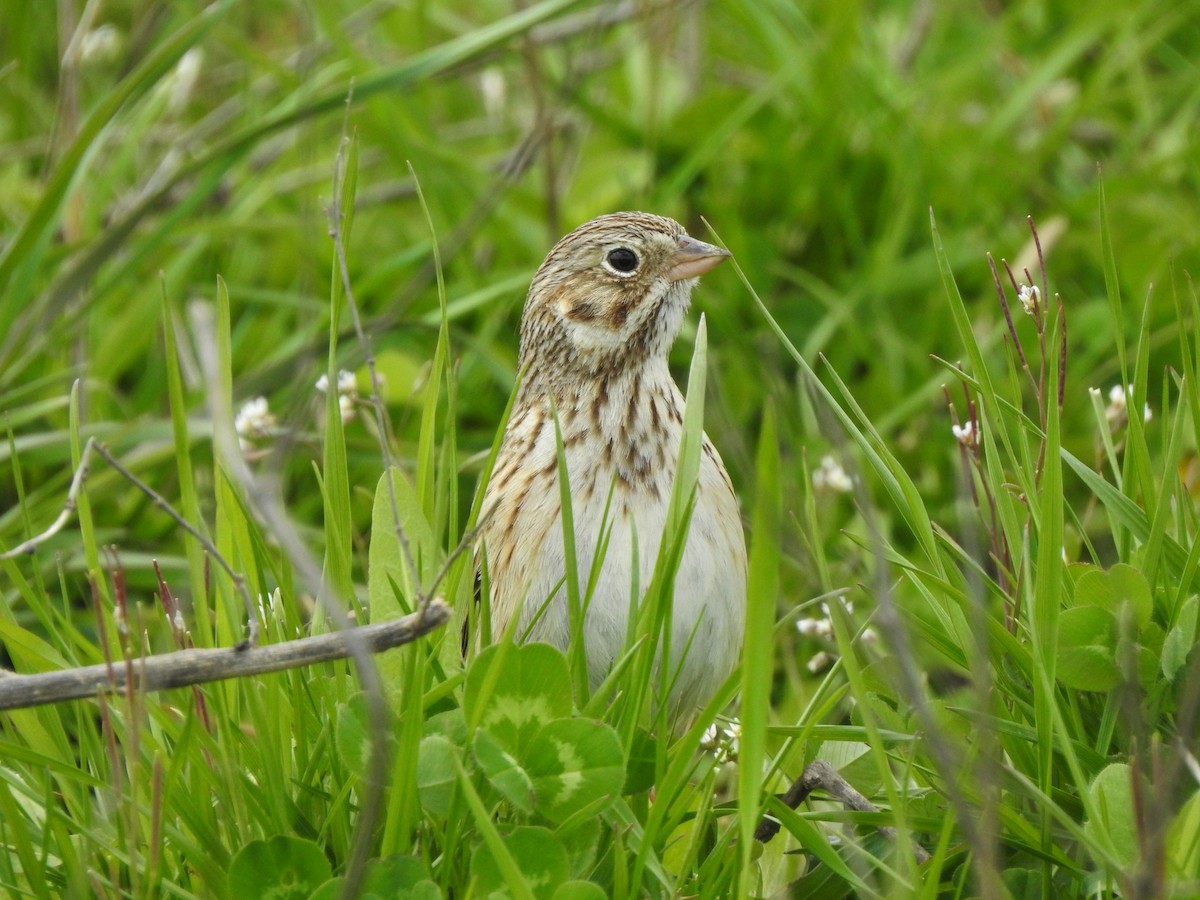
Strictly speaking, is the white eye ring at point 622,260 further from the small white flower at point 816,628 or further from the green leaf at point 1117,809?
the green leaf at point 1117,809

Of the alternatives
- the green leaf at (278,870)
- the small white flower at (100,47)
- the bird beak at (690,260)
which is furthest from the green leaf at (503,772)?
the small white flower at (100,47)

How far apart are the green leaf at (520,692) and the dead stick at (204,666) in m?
0.27

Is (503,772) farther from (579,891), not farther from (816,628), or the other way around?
(816,628)

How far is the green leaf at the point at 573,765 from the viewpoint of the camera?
225 cm

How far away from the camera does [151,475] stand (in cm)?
430

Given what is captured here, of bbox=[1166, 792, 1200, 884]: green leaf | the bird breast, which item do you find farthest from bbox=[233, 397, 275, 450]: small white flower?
bbox=[1166, 792, 1200, 884]: green leaf

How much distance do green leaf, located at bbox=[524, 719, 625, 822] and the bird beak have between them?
1456 millimetres

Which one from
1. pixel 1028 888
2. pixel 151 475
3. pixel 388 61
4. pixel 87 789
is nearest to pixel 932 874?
pixel 1028 888

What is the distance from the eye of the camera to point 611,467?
3.16 metres

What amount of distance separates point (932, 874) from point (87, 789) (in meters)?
1.31

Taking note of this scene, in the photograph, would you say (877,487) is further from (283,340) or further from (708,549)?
(283,340)

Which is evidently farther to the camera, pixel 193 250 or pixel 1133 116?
pixel 1133 116

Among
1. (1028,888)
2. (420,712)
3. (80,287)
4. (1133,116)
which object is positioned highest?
(1133,116)

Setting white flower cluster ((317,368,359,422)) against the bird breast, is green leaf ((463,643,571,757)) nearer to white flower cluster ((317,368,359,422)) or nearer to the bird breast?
the bird breast
